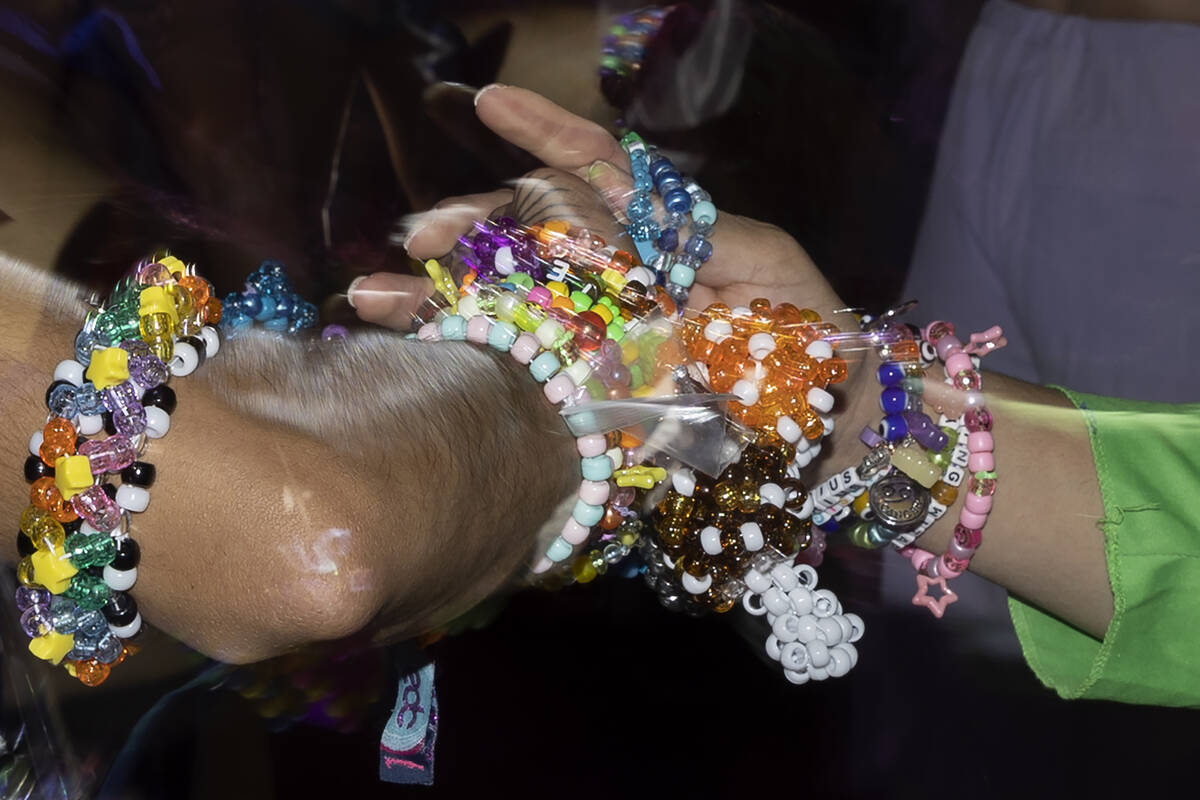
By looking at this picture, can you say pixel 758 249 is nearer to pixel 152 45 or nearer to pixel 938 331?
pixel 938 331

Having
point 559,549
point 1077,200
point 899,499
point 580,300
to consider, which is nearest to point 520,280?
point 580,300

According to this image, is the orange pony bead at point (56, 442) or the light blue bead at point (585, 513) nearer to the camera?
the orange pony bead at point (56, 442)

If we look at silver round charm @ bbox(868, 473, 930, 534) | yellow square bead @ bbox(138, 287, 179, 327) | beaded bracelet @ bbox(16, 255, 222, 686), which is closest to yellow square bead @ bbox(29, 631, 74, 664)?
beaded bracelet @ bbox(16, 255, 222, 686)

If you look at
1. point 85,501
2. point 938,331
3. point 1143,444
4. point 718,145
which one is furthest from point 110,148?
point 1143,444

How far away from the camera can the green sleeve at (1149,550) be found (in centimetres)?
46

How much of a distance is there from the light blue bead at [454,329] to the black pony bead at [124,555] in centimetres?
17

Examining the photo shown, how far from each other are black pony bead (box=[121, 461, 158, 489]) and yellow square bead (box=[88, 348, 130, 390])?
3 centimetres

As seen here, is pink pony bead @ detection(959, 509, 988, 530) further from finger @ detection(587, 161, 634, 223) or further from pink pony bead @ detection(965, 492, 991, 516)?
finger @ detection(587, 161, 634, 223)

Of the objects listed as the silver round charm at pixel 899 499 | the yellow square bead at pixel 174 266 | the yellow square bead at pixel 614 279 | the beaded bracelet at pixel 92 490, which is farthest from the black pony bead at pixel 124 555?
the silver round charm at pixel 899 499

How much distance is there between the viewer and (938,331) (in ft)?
1.63

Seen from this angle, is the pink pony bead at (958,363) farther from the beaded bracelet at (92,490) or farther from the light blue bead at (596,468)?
the beaded bracelet at (92,490)

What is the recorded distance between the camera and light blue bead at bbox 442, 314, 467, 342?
1.36ft

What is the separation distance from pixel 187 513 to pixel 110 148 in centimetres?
20

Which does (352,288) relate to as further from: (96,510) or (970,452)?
(970,452)
